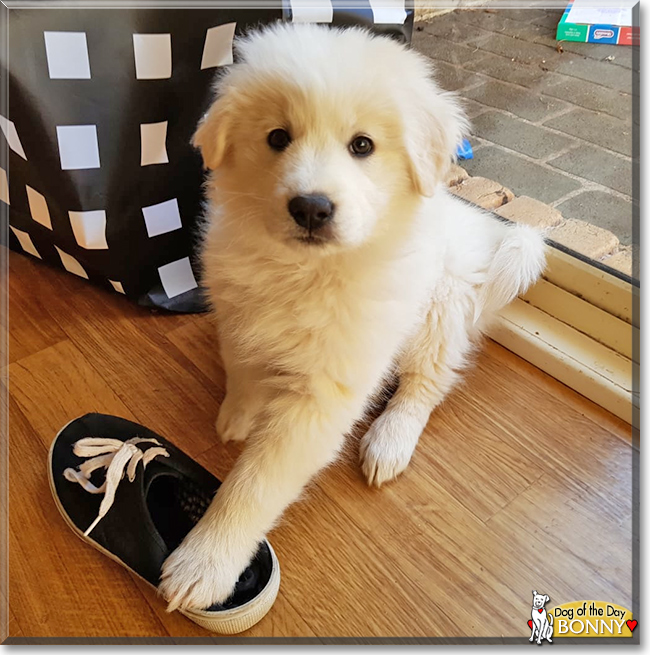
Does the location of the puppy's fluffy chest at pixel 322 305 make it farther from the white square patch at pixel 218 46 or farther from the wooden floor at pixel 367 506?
the white square patch at pixel 218 46

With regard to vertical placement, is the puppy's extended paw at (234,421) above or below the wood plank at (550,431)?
above

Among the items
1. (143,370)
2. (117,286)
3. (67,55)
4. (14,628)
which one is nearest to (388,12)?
(67,55)

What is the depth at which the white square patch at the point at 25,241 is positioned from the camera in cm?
200

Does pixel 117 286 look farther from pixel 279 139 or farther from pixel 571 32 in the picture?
pixel 571 32

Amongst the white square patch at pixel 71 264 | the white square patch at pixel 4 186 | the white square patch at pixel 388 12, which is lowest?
the white square patch at pixel 71 264

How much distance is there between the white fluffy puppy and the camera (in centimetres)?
119

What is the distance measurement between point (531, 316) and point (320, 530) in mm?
997

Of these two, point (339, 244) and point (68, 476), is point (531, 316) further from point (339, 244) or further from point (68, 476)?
point (68, 476)

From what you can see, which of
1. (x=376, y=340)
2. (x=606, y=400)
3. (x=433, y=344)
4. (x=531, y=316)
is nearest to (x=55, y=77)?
(x=376, y=340)

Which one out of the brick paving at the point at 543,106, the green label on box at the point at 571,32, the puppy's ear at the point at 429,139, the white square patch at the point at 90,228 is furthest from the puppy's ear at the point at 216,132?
the green label on box at the point at 571,32

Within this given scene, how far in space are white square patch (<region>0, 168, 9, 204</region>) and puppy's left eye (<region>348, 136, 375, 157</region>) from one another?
44.2 inches

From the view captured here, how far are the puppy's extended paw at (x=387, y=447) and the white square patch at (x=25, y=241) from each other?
1.28 meters

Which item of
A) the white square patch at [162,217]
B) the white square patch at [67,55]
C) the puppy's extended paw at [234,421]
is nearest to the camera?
the white square patch at [67,55]

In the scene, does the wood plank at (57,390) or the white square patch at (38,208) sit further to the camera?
the white square patch at (38,208)
